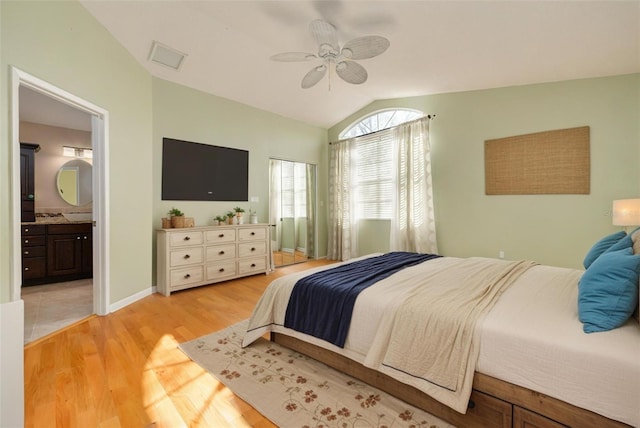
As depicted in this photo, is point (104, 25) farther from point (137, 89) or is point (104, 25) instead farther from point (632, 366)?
point (632, 366)

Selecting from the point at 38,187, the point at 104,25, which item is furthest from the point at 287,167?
the point at 38,187

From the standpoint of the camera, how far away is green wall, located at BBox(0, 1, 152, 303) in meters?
1.96

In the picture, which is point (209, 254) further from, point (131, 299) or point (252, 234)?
point (131, 299)

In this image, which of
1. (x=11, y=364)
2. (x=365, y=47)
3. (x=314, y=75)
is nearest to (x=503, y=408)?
(x=11, y=364)

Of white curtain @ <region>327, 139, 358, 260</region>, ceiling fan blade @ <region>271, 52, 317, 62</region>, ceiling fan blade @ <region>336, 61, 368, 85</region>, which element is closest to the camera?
ceiling fan blade @ <region>271, 52, 317, 62</region>

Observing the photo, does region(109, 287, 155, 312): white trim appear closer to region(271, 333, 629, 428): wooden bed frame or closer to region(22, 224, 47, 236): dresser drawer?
region(22, 224, 47, 236): dresser drawer

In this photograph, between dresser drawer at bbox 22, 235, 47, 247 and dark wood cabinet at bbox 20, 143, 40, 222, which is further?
dark wood cabinet at bbox 20, 143, 40, 222

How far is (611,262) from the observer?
4.35 feet

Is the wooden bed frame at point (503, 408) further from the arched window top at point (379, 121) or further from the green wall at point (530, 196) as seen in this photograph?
the arched window top at point (379, 121)

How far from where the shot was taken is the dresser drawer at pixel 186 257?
365 cm

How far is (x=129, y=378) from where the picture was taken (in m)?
1.86

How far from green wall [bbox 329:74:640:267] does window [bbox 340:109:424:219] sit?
1.15 ft

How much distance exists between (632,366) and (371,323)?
42.2 inches

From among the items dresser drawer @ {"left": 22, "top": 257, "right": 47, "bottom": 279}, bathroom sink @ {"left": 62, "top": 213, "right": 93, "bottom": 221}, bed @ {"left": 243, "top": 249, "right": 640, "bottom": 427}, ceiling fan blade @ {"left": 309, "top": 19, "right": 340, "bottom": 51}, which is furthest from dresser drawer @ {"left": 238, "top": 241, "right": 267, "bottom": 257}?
ceiling fan blade @ {"left": 309, "top": 19, "right": 340, "bottom": 51}
